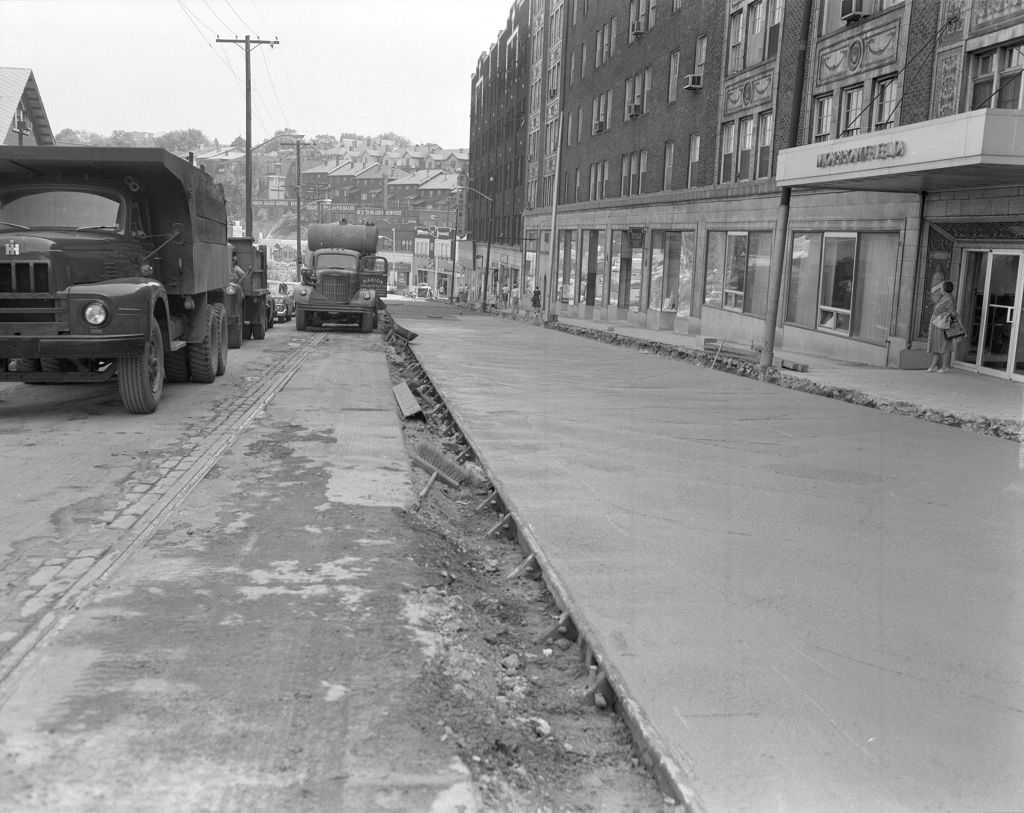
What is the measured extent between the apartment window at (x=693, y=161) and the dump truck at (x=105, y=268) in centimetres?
2469

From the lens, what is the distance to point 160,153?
1257 centimetres

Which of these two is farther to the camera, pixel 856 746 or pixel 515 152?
pixel 515 152

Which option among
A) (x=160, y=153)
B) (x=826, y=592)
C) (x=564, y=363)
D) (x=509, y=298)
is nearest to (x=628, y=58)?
(x=564, y=363)

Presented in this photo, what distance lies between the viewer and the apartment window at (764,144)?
30.5m

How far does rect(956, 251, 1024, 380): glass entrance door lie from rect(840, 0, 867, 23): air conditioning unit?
733cm

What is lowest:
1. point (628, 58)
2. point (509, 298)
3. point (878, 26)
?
point (509, 298)

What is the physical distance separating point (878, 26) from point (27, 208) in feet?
62.1

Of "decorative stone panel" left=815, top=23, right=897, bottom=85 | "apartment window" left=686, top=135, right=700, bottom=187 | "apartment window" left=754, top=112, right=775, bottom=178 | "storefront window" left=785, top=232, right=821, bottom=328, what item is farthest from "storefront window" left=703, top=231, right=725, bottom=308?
"decorative stone panel" left=815, top=23, right=897, bottom=85

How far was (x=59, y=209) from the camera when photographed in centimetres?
1240

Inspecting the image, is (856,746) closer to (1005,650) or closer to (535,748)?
(535,748)

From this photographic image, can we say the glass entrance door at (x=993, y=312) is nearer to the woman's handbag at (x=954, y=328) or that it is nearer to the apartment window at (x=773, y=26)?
the woman's handbag at (x=954, y=328)

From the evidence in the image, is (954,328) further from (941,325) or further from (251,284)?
(251,284)

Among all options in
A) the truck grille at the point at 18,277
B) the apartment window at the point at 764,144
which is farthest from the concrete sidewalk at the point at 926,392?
the truck grille at the point at 18,277

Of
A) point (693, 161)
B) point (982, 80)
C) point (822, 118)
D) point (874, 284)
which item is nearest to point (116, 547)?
point (982, 80)
